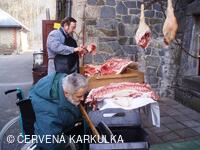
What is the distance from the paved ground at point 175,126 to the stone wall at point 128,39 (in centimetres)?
105

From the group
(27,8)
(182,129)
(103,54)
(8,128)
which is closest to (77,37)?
(103,54)

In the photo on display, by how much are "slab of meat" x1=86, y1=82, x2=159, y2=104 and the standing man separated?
2.03m

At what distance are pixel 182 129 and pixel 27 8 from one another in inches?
1828

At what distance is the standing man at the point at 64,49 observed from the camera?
5473 mm

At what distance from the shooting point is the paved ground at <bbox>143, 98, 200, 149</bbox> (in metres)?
5.31

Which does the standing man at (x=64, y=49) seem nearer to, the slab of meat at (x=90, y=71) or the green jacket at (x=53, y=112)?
the slab of meat at (x=90, y=71)

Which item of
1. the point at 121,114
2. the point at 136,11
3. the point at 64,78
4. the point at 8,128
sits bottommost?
the point at 8,128

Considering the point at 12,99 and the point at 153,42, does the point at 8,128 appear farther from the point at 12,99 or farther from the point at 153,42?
the point at 153,42

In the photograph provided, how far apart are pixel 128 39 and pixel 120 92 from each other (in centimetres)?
505

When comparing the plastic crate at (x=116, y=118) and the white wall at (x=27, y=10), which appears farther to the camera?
the white wall at (x=27, y=10)

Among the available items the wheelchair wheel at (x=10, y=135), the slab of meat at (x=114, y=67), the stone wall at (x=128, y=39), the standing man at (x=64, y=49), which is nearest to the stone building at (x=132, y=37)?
the stone wall at (x=128, y=39)

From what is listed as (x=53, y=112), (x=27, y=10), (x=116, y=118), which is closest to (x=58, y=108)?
(x=53, y=112)

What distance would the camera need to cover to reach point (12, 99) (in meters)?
8.42

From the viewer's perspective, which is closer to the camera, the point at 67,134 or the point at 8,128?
the point at 67,134
